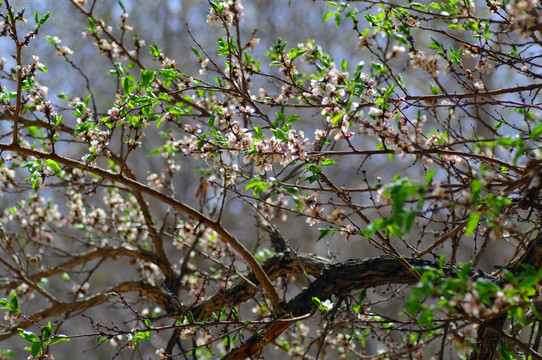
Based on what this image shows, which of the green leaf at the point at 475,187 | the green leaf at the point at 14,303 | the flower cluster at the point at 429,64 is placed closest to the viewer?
the green leaf at the point at 475,187

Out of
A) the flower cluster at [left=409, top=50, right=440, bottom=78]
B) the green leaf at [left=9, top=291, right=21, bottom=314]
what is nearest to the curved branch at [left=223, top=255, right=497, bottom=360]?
the flower cluster at [left=409, top=50, right=440, bottom=78]

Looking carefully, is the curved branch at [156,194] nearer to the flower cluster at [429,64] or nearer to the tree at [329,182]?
the tree at [329,182]

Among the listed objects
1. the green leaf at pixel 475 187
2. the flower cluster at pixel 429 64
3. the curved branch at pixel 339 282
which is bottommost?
the green leaf at pixel 475 187

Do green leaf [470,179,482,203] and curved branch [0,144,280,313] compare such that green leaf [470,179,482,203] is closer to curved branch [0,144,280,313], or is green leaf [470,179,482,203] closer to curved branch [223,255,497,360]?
curved branch [223,255,497,360]

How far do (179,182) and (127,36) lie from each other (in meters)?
2.88

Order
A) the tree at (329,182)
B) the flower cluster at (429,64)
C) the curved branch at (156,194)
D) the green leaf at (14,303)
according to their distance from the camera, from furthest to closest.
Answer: the green leaf at (14,303) < the curved branch at (156,194) < the flower cluster at (429,64) < the tree at (329,182)

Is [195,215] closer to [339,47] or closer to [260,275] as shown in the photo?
[260,275]

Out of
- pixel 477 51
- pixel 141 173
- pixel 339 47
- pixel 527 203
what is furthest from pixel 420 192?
pixel 141 173

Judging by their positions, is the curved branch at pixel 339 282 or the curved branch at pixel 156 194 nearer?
the curved branch at pixel 156 194

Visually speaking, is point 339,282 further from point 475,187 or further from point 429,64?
point 475,187

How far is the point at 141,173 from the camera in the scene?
34.0 feet

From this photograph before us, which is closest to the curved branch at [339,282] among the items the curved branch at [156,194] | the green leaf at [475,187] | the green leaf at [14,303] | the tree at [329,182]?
the tree at [329,182]

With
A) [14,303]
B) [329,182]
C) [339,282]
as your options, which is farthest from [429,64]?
[14,303]

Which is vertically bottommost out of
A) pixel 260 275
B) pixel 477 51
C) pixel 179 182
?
pixel 260 275
